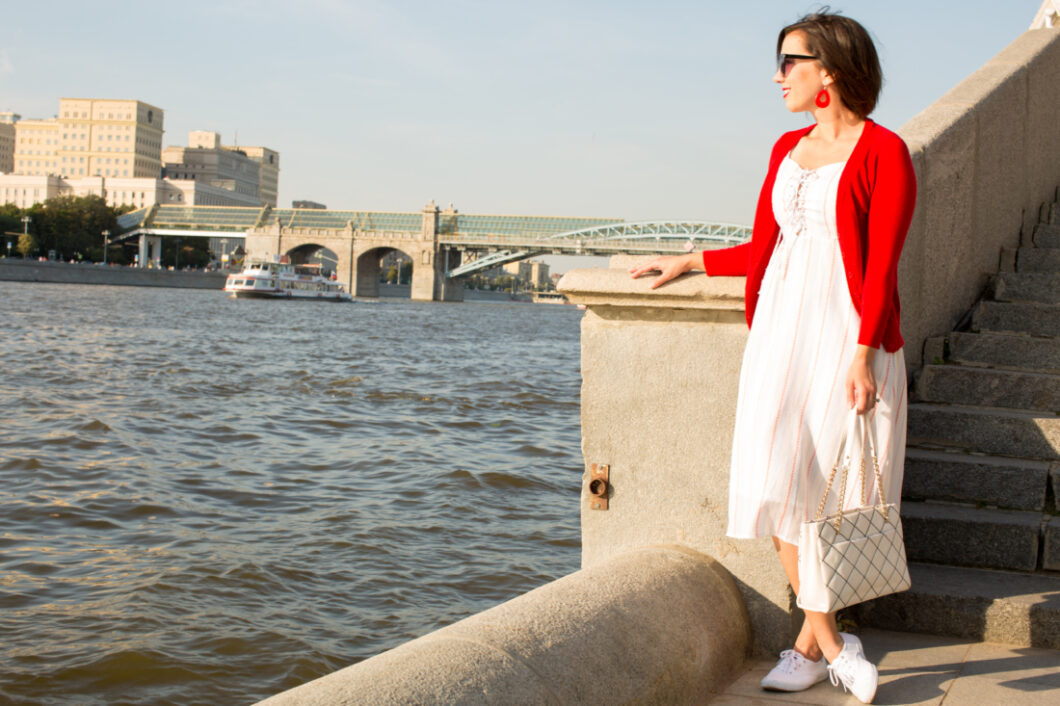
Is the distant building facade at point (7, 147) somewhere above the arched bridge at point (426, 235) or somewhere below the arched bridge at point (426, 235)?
above

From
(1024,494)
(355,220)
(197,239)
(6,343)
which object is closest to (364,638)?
(1024,494)

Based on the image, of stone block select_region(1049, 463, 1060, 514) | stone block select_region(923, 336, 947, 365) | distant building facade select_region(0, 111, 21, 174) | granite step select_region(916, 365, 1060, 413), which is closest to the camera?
stone block select_region(1049, 463, 1060, 514)

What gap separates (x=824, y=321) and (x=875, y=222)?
0.19 m

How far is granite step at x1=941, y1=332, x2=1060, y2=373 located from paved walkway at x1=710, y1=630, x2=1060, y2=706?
4.12 feet

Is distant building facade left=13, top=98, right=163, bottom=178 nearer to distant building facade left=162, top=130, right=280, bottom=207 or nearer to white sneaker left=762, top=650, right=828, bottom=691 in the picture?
distant building facade left=162, top=130, right=280, bottom=207

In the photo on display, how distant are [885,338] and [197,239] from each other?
95899 mm

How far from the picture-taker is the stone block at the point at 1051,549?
7.73 feet

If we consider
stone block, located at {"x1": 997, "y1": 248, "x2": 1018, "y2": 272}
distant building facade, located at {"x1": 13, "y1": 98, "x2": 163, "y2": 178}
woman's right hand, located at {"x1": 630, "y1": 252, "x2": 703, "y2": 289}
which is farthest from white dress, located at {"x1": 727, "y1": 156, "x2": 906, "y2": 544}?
distant building facade, located at {"x1": 13, "y1": 98, "x2": 163, "y2": 178}

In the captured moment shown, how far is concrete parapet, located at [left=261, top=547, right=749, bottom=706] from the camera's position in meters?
1.31

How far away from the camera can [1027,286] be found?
3.62 m

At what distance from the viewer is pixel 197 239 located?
303 ft

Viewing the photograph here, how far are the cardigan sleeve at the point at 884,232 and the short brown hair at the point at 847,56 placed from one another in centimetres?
12

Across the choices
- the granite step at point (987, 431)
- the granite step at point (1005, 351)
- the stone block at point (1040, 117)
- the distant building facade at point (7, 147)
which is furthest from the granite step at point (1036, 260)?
the distant building facade at point (7, 147)

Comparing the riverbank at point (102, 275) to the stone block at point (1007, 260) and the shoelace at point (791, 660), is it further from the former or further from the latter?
the shoelace at point (791, 660)
